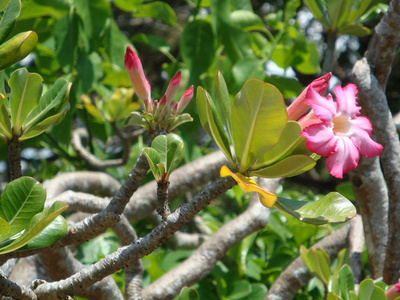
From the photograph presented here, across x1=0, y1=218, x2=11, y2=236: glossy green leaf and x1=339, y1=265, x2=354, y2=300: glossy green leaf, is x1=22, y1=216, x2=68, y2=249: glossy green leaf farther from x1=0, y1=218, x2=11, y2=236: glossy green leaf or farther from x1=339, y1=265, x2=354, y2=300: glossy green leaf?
x1=339, y1=265, x2=354, y2=300: glossy green leaf

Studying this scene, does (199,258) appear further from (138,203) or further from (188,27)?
(188,27)

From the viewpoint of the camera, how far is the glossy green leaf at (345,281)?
0.93m

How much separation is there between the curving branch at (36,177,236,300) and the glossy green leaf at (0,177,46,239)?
11 cm

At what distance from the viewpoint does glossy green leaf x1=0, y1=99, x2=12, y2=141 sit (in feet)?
2.15

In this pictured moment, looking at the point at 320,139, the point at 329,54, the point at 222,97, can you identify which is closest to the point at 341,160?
the point at 320,139

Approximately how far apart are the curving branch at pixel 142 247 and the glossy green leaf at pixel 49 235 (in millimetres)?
66

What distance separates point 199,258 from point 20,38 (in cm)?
84

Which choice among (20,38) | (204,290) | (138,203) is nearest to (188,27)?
A: (138,203)

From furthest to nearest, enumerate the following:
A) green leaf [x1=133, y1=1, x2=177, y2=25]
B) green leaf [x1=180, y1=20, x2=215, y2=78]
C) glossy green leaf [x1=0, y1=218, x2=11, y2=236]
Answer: green leaf [x1=133, y1=1, x2=177, y2=25] < green leaf [x1=180, y1=20, x2=215, y2=78] < glossy green leaf [x1=0, y1=218, x2=11, y2=236]

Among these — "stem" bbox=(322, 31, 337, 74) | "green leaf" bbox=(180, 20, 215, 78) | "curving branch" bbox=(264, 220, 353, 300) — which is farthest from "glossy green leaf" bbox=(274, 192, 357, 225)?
"green leaf" bbox=(180, 20, 215, 78)

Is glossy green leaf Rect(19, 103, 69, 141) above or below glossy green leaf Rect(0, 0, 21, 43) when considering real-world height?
below

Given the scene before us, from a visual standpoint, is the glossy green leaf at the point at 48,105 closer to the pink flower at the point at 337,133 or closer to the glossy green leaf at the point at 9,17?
the glossy green leaf at the point at 9,17

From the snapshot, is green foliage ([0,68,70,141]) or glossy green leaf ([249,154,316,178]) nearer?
glossy green leaf ([249,154,316,178])

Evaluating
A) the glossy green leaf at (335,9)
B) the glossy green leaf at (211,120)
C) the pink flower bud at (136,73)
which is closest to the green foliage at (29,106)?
the pink flower bud at (136,73)
